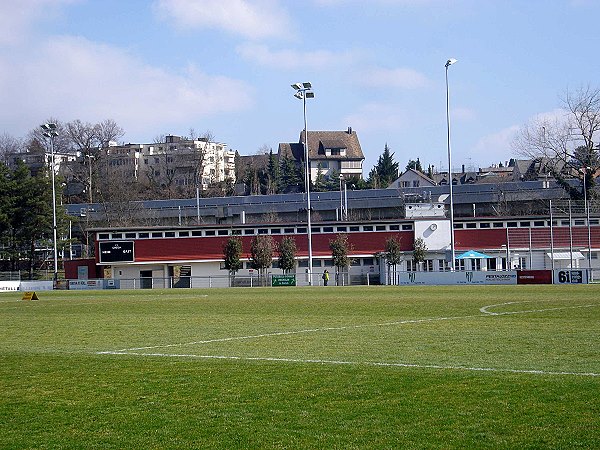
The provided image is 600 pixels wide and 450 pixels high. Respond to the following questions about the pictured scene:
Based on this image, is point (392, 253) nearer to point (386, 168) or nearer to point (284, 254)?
point (284, 254)

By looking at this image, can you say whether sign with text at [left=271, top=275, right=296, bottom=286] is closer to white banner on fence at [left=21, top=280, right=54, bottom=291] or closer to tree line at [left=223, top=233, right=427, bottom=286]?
tree line at [left=223, top=233, right=427, bottom=286]

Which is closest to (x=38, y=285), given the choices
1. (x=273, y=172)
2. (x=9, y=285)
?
(x=9, y=285)

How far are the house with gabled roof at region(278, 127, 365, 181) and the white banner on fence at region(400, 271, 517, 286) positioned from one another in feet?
306

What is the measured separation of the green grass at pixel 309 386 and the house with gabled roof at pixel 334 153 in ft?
449

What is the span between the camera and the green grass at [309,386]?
11.1 m

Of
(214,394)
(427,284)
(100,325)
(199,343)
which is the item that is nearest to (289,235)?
(427,284)

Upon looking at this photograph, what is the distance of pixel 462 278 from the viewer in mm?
66688

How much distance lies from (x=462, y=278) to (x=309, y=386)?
176 feet

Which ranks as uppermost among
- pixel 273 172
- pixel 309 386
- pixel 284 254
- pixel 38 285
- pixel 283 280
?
pixel 273 172

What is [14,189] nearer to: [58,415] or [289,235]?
[289,235]

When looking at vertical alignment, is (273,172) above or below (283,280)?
above

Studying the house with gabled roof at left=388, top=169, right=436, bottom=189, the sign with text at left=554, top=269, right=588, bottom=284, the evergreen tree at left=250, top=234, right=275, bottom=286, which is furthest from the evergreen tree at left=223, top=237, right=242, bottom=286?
the house with gabled roof at left=388, top=169, right=436, bottom=189

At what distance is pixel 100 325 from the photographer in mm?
29453

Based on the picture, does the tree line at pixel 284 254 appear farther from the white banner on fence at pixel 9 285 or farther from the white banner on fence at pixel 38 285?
the white banner on fence at pixel 9 285
